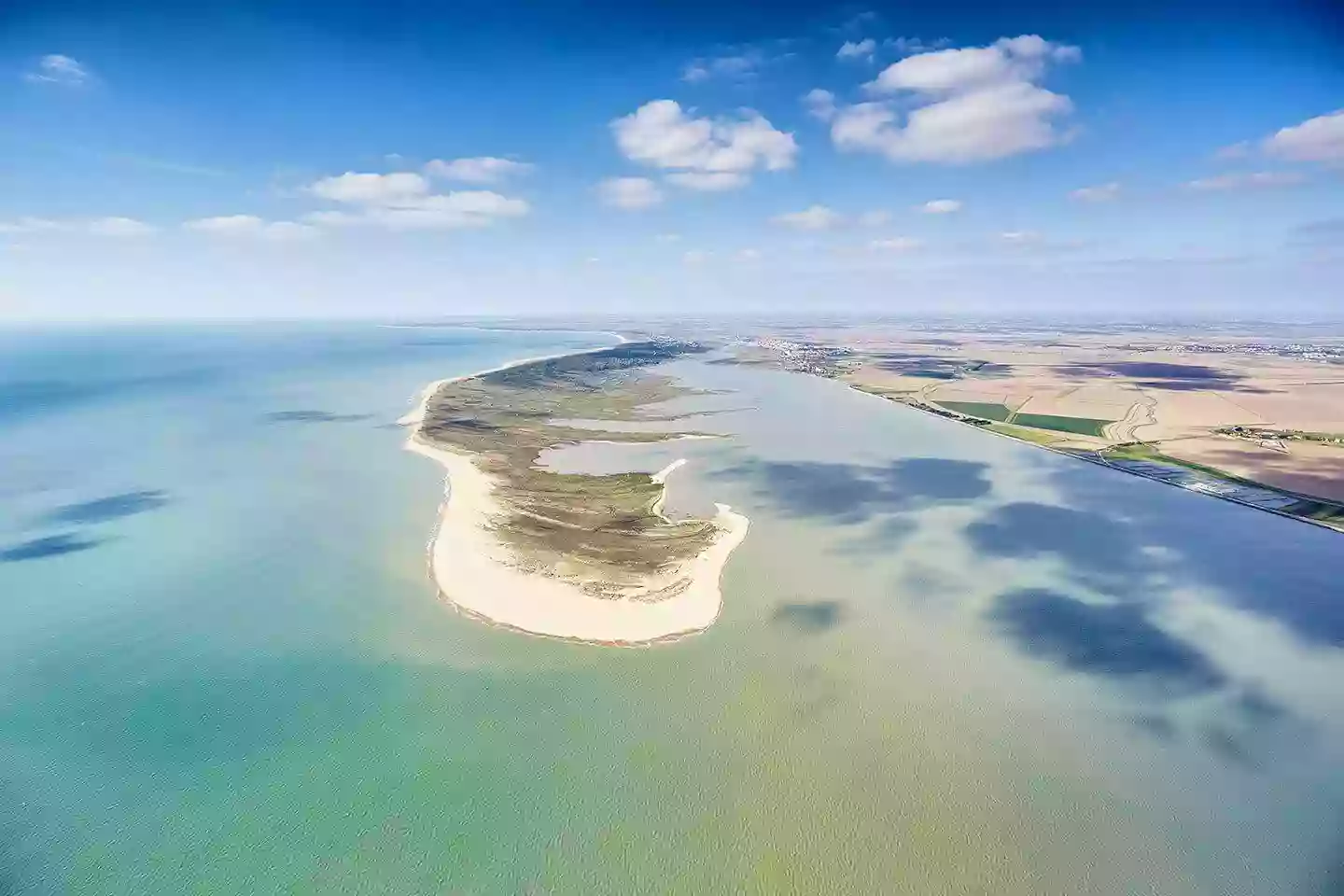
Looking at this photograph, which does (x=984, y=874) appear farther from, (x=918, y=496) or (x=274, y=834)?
(x=918, y=496)

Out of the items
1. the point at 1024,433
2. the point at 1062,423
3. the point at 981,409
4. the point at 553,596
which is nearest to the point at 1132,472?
the point at 1024,433

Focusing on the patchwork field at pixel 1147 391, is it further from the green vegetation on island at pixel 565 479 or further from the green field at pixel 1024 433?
the green vegetation on island at pixel 565 479

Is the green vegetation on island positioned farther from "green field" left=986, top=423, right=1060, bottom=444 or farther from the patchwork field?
the patchwork field

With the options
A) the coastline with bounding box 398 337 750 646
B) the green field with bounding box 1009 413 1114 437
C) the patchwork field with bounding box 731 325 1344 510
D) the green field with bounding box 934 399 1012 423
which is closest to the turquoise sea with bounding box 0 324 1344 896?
the coastline with bounding box 398 337 750 646

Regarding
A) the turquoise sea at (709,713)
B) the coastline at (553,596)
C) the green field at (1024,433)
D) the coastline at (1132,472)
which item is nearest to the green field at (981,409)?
the coastline at (1132,472)

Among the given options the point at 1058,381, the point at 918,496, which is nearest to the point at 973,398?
the point at 1058,381

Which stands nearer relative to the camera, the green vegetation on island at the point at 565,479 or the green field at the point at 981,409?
the green vegetation on island at the point at 565,479
